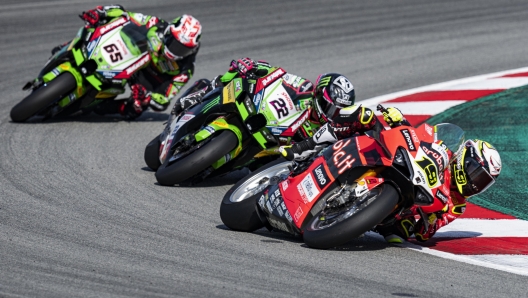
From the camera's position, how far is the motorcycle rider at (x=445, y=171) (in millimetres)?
6762

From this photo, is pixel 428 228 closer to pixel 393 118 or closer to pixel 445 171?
pixel 445 171

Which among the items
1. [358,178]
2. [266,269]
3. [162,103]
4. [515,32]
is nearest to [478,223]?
[358,178]

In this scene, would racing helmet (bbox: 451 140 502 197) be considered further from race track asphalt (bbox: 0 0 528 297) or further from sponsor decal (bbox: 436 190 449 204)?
race track asphalt (bbox: 0 0 528 297)

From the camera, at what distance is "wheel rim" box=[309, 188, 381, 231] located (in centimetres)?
644

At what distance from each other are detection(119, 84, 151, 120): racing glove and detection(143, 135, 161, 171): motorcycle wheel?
6.38 ft

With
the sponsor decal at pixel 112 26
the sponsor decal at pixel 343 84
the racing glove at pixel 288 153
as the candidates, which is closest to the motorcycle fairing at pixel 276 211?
the racing glove at pixel 288 153

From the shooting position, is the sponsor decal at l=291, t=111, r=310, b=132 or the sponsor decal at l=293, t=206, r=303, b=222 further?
the sponsor decal at l=291, t=111, r=310, b=132

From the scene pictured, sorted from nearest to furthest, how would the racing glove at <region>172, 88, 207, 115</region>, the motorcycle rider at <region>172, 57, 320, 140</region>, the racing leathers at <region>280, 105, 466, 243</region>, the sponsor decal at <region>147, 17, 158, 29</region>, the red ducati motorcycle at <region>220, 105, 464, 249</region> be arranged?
the red ducati motorcycle at <region>220, 105, 464, 249</region>, the racing leathers at <region>280, 105, 466, 243</region>, the motorcycle rider at <region>172, 57, 320, 140</region>, the racing glove at <region>172, 88, 207, 115</region>, the sponsor decal at <region>147, 17, 158, 29</region>

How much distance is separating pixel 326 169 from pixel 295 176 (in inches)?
13.6

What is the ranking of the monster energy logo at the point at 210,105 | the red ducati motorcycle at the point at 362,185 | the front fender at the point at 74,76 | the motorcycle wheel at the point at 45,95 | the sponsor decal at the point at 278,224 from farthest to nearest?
the front fender at the point at 74,76, the motorcycle wheel at the point at 45,95, the monster energy logo at the point at 210,105, the sponsor decal at the point at 278,224, the red ducati motorcycle at the point at 362,185

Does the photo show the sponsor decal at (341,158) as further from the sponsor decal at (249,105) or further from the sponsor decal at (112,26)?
the sponsor decal at (112,26)

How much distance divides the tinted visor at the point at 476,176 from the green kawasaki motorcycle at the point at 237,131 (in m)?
2.04

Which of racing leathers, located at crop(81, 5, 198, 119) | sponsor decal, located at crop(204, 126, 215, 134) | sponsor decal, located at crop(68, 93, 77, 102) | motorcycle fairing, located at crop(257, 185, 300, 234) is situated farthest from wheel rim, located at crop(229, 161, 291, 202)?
→ sponsor decal, located at crop(68, 93, 77, 102)

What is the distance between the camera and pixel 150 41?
11.1m
